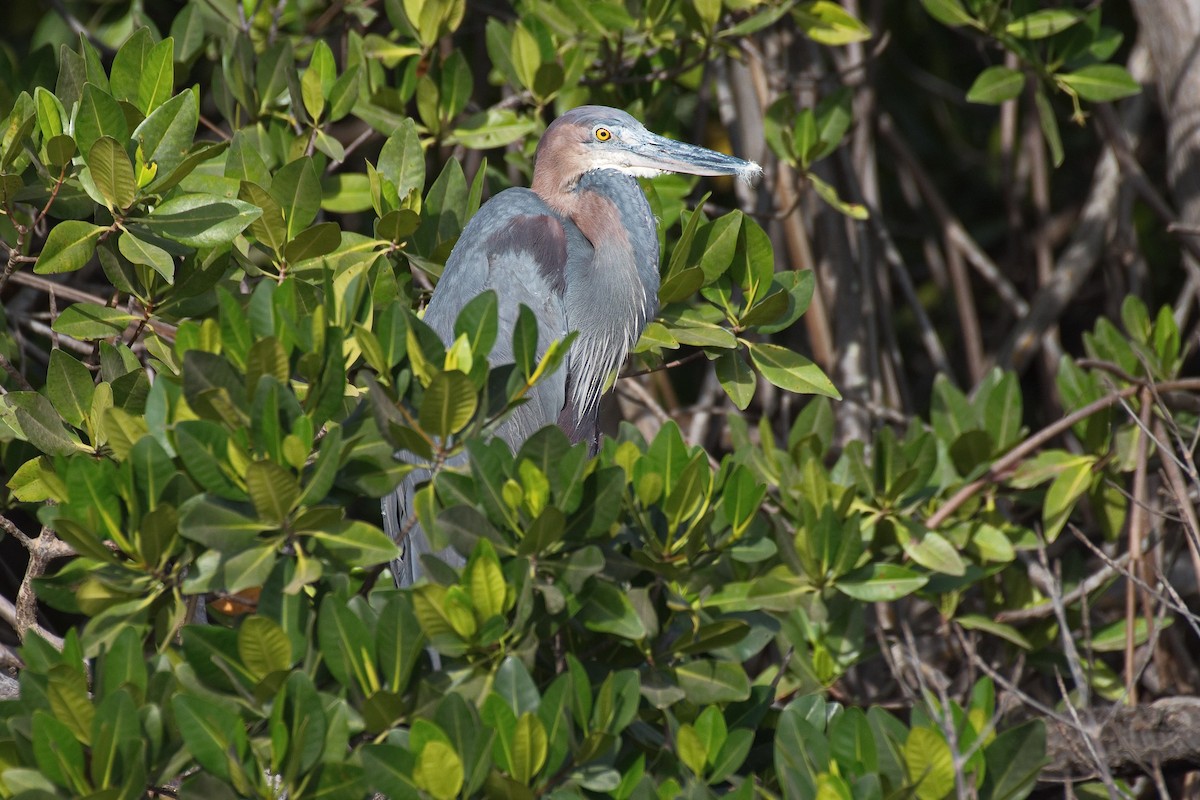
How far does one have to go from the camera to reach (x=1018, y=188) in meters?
4.52

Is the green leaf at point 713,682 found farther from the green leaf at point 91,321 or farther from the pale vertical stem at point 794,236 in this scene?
the pale vertical stem at point 794,236

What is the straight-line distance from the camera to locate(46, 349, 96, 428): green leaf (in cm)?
206

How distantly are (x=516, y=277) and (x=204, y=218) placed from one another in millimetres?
847

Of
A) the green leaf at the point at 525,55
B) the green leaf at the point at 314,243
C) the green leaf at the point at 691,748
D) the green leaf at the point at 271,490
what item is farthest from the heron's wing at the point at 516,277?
the green leaf at the point at 691,748

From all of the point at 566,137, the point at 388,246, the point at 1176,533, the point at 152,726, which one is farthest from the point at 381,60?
the point at 1176,533

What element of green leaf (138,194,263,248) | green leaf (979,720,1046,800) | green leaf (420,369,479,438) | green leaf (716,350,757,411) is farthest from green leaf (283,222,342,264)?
green leaf (979,720,1046,800)

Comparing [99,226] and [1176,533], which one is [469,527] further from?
[1176,533]

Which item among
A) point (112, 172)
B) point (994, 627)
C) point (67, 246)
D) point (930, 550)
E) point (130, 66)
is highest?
point (130, 66)

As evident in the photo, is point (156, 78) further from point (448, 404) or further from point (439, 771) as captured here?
point (439, 771)

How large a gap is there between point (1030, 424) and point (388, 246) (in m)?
2.87

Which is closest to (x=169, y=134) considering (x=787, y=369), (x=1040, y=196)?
(x=787, y=369)

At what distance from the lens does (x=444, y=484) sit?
1753 millimetres

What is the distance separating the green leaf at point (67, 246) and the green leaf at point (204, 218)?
0.39 feet

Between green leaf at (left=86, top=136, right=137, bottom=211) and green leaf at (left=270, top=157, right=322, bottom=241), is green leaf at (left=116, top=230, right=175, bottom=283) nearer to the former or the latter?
green leaf at (left=86, top=136, right=137, bottom=211)
